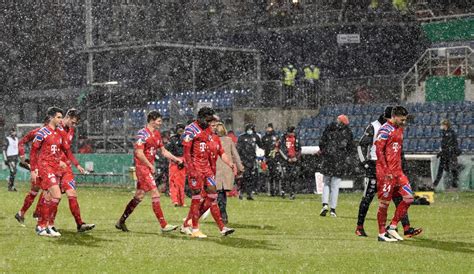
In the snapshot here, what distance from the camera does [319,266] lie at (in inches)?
519

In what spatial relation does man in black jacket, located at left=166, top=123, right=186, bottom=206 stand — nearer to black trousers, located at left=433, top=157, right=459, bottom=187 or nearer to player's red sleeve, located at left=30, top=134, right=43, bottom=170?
black trousers, located at left=433, top=157, right=459, bottom=187

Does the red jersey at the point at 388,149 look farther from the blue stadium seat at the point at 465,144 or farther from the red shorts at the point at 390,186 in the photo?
the blue stadium seat at the point at 465,144

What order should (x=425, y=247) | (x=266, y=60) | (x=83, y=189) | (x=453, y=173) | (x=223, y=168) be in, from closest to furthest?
(x=425, y=247)
(x=223, y=168)
(x=453, y=173)
(x=83, y=189)
(x=266, y=60)

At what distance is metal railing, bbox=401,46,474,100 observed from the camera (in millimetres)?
38594

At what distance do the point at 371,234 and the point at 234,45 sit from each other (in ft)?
111

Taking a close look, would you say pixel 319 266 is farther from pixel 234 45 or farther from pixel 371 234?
pixel 234 45

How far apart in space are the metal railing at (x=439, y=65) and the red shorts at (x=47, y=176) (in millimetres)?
23388

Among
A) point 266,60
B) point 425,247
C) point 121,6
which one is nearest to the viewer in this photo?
point 425,247

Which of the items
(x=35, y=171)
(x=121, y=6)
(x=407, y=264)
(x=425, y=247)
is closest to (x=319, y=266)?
(x=407, y=264)

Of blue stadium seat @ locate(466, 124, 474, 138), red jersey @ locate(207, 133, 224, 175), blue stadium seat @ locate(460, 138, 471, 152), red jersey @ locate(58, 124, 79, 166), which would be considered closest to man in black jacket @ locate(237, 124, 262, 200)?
blue stadium seat @ locate(460, 138, 471, 152)

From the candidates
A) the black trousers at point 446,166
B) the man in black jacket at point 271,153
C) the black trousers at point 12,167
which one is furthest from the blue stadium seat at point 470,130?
the black trousers at point 12,167

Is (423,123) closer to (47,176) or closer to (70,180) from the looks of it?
(70,180)

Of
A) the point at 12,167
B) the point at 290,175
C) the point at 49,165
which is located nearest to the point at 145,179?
the point at 49,165

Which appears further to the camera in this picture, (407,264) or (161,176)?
(161,176)
